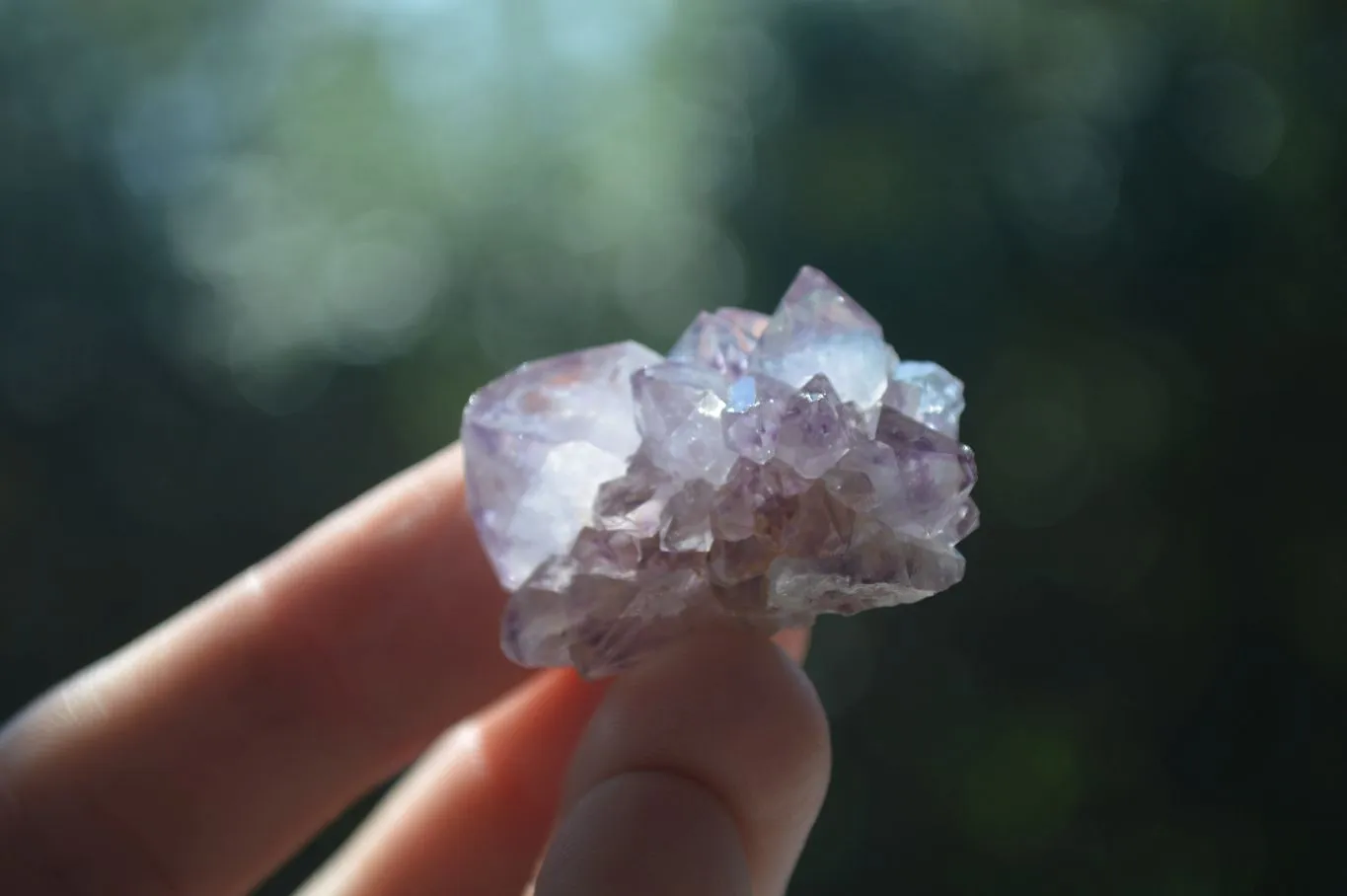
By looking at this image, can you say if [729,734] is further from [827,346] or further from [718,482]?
[827,346]

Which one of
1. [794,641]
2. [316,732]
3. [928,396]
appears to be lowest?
[794,641]

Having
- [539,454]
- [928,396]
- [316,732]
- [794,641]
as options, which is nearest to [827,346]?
[928,396]

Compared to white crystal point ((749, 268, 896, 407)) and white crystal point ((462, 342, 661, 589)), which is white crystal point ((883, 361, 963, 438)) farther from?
white crystal point ((462, 342, 661, 589))

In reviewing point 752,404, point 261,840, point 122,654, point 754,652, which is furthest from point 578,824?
point 122,654

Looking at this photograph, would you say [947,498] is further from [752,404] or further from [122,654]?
[122,654]

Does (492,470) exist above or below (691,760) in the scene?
above

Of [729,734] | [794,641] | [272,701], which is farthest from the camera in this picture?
[794,641]

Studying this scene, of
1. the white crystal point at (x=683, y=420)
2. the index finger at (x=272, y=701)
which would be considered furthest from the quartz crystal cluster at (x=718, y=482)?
the index finger at (x=272, y=701)
